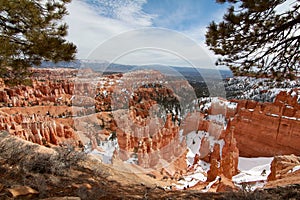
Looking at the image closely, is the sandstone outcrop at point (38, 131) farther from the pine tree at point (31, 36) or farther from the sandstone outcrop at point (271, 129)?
the sandstone outcrop at point (271, 129)

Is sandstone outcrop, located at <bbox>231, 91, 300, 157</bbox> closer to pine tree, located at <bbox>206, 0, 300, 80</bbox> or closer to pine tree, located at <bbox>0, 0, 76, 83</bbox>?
pine tree, located at <bbox>206, 0, 300, 80</bbox>

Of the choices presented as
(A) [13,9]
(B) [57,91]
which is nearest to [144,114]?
(A) [13,9]

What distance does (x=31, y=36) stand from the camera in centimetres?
271

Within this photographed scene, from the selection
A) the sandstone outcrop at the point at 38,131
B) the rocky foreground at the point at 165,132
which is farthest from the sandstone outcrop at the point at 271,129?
the sandstone outcrop at the point at 38,131

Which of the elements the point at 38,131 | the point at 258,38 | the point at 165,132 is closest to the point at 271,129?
the point at 165,132

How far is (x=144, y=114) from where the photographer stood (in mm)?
17359

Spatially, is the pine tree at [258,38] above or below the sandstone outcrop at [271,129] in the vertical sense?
above

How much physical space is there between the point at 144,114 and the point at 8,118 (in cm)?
1273

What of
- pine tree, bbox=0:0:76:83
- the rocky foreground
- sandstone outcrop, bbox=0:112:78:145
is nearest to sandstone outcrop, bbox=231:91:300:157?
the rocky foreground

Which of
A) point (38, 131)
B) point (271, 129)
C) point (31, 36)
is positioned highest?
point (31, 36)

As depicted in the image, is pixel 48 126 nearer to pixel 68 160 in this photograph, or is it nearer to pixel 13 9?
pixel 68 160

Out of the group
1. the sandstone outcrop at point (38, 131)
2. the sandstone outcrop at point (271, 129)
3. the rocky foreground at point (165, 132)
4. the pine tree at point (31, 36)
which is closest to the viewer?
the pine tree at point (31, 36)

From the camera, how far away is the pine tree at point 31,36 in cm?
252

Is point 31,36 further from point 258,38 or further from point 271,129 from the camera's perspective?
point 271,129
